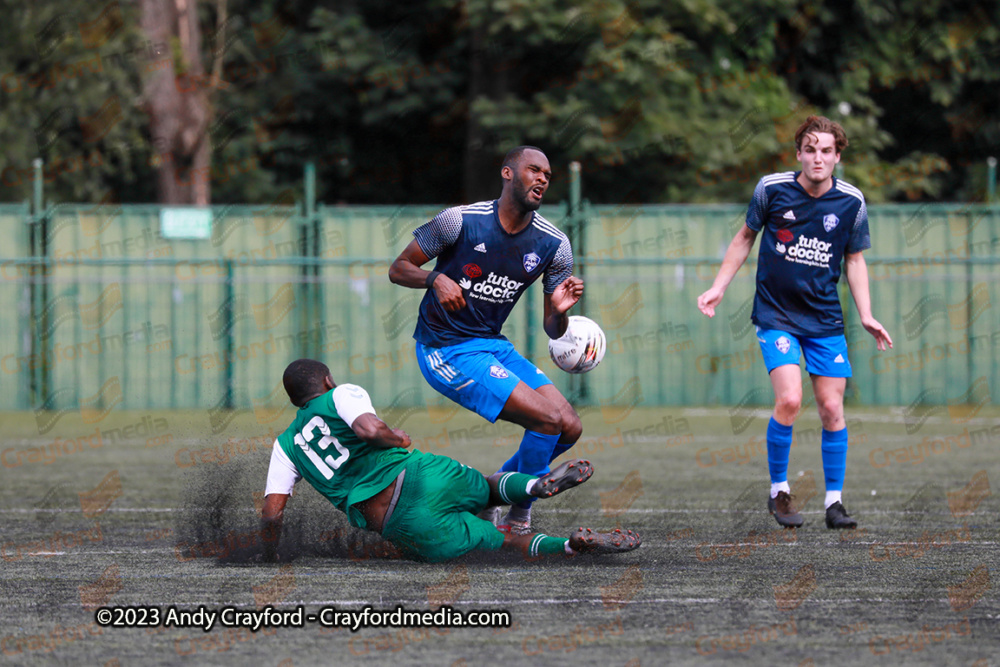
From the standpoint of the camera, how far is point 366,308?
17.8 m

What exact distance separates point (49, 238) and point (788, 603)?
1422cm

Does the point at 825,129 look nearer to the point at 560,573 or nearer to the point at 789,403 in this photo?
the point at 789,403

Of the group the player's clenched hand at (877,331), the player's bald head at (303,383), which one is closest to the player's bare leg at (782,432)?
the player's clenched hand at (877,331)

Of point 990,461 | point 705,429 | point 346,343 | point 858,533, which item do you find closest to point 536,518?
point 858,533

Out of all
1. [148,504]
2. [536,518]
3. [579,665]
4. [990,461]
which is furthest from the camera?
[990,461]

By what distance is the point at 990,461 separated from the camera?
11.4 m

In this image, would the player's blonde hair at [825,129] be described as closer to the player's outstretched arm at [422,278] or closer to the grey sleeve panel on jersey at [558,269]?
the grey sleeve panel on jersey at [558,269]

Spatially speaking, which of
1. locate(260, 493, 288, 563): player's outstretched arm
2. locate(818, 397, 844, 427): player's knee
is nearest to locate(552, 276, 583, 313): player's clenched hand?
locate(260, 493, 288, 563): player's outstretched arm

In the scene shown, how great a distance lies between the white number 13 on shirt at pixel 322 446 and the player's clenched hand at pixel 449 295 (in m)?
0.87

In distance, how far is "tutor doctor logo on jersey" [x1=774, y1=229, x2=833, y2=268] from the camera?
7.87 metres

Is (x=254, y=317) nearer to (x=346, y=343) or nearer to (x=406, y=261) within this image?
(x=346, y=343)

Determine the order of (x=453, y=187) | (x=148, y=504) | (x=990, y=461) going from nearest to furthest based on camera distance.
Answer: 1. (x=148, y=504)
2. (x=990, y=461)
3. (x=453, y=187)

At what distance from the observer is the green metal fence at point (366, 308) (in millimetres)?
17359

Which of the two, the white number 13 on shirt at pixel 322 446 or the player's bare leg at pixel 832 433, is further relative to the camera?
the player's bare leg at pixel 832 433
